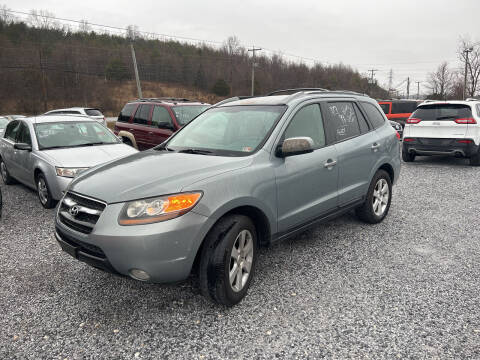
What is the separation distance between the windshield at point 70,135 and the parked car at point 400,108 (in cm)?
1513

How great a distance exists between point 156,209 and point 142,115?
7578 mm

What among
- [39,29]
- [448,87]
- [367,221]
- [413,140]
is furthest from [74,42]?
[448,87]

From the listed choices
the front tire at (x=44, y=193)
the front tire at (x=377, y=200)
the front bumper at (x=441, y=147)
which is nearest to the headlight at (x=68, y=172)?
the front tire at (x=44, y=193)

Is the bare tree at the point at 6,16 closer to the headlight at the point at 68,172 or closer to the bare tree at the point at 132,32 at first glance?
the bare tree at the point at 132,32

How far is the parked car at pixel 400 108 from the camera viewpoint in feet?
58.2

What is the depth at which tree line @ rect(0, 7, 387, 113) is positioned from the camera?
130 feet

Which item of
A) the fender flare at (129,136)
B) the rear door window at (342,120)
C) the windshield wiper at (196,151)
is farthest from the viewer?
the fender flare at (129,136)

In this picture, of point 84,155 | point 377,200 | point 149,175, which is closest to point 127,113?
point 84,155

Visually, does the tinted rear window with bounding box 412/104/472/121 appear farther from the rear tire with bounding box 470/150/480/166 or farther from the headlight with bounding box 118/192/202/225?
the headlight with bounding box 118/192/202/225

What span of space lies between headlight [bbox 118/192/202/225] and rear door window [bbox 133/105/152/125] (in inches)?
284

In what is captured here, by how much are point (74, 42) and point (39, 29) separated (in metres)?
4.35

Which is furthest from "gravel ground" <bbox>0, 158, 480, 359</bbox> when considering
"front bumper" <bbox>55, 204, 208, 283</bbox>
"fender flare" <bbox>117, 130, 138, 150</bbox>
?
"fender flare" <bbox>117, 130, 138, 150</bbox>

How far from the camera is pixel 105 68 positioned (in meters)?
49.6

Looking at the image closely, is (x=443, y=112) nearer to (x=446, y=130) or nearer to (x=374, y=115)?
(x=446, y=130)
